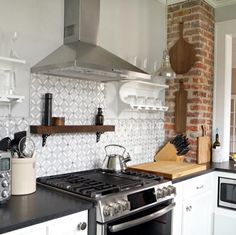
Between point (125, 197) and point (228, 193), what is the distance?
56.4 inches

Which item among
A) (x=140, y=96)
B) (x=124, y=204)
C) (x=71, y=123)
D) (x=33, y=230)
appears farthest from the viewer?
(x=140, y=96)

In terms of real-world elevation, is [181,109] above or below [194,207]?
above

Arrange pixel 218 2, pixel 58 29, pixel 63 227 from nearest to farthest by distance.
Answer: pixel 63 227
pixel 58 29
pixel 218 2

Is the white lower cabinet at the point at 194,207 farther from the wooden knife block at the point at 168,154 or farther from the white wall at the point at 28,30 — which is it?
the white wall at the point at 28,30

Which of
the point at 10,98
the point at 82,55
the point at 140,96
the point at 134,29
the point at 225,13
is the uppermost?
the point at 225,13

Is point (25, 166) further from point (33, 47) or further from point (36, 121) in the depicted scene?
point (33, 47)

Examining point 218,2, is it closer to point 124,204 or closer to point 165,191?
point 165,191

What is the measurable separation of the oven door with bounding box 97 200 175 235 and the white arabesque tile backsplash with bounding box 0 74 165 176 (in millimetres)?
750

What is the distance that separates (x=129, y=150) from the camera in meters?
2.96

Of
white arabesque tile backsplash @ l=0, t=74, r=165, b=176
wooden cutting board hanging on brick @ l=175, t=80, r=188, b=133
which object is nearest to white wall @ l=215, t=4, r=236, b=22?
wooden cutting board hanging on brick @ l=175, t=80, r=188, b=133

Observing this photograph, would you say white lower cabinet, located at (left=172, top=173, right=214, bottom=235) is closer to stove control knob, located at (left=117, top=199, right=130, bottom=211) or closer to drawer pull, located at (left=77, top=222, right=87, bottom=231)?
stove control knob, located at (left=117, top=199, right=130, bottom=211)

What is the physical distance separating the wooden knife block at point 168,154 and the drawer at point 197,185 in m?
0.36

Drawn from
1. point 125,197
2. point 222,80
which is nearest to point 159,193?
point 125,197

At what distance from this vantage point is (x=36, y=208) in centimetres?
156
